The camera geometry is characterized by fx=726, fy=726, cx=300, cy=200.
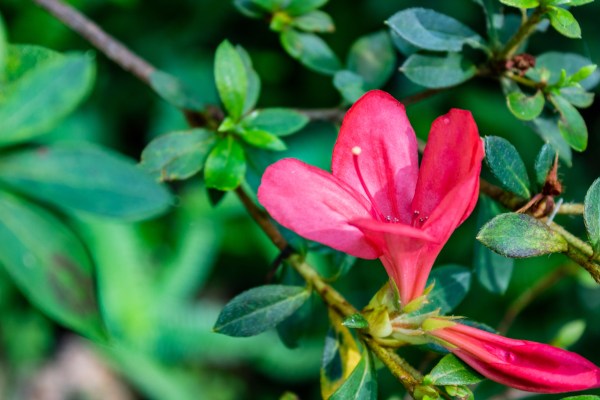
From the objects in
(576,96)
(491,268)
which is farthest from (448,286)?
(576,96)

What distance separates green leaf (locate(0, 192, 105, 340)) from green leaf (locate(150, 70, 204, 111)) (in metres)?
0.26

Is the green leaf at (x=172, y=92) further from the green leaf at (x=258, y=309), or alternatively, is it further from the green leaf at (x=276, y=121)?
the green leaf at (x=258, y=309)

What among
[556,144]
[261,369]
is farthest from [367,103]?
[261,369]

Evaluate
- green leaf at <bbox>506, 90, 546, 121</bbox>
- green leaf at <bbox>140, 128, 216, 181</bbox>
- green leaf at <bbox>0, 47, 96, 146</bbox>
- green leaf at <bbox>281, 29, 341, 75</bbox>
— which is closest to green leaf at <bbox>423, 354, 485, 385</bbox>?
green leaf at <bbox>506, 90, 546, 121</bbox>

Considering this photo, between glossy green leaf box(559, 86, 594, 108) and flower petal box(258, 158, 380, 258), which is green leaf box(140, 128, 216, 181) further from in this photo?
glossy green leaf box(559, 86, 594, 108)

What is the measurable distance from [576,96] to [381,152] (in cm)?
38

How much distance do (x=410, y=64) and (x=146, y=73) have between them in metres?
0.47

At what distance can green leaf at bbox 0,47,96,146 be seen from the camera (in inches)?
44.6

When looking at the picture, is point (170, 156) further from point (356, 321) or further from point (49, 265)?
point (356, 321)

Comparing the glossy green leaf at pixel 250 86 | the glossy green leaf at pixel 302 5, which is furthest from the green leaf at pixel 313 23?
the glossy green leaf at pixel 250 86

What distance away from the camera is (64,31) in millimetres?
2332

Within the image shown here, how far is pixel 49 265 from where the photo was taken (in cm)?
108

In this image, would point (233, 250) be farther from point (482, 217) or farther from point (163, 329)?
point (482, 217)

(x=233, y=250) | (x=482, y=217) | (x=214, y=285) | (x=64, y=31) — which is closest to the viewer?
(x=482, y=217)
